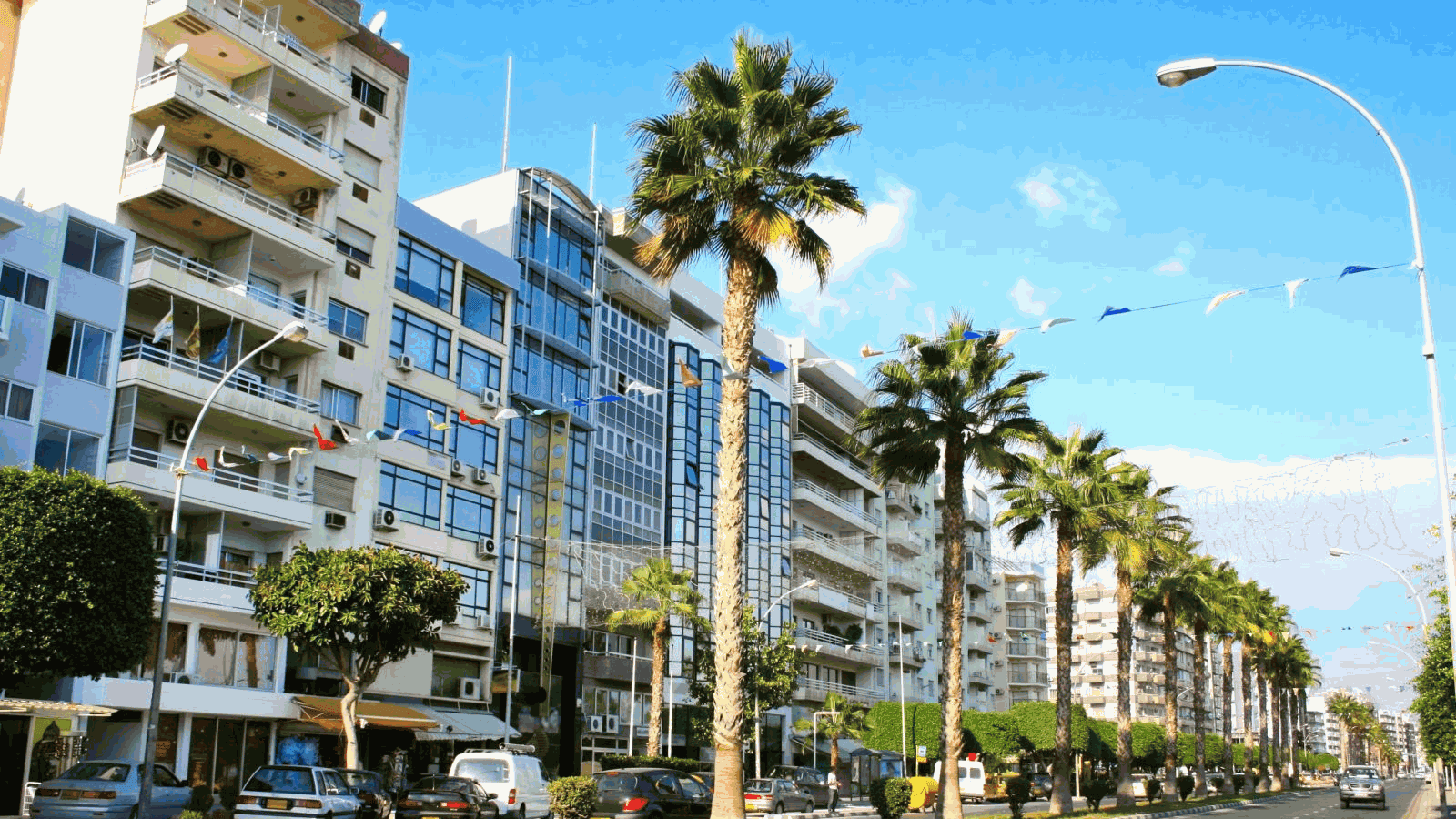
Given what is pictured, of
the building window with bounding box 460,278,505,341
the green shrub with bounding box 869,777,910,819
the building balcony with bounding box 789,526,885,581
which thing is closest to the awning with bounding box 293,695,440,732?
the green shrub with bounding box 869,777,910,819

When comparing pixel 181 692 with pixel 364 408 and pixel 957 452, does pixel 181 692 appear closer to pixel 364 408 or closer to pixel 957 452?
pixel 364 408

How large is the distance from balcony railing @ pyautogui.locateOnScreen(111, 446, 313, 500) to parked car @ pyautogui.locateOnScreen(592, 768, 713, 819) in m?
14.7

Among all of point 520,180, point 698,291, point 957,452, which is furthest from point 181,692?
point 698,291

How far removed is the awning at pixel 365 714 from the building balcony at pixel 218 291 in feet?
37.3

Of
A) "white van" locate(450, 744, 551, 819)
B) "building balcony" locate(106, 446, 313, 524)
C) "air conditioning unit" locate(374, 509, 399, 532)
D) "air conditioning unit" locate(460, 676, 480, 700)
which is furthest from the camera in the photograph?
"air conditioning unit" locate(460, 676, 480, 700)

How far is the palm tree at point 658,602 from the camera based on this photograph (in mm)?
48125

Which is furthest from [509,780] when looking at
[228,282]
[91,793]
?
[228,282]

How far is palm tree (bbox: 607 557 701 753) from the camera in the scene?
4812cm

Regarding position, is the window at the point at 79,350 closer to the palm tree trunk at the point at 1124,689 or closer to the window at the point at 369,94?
the window at the point at 369,94

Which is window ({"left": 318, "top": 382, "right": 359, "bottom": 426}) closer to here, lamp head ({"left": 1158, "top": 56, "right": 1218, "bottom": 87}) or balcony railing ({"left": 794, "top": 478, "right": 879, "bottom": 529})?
lamp head ({"left": 1158, "top": 56, "right": 1218, "bottom": 87})

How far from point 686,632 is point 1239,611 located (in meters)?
35.1

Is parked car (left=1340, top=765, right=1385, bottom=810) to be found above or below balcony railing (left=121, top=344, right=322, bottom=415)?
below

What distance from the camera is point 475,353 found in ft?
165

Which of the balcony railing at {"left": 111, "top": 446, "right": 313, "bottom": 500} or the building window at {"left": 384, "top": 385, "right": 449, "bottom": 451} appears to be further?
the building window at {"left": 384, "top": 385, "right": 449, "bottom": 451}
